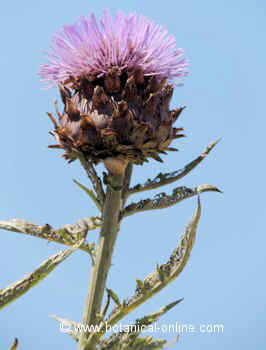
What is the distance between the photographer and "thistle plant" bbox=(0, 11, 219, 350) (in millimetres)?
1284

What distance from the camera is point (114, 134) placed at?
1271 mm

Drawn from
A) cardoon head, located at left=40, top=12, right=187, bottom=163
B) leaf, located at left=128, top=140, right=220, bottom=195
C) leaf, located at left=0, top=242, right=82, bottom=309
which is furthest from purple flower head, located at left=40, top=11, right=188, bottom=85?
leaf, located at left=0, top=242, right=82, bottom=309

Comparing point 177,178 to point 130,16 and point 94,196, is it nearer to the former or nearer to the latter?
point 94,196

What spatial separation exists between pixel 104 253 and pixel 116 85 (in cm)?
51

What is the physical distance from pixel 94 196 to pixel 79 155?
0.52 feet

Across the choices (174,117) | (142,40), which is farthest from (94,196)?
Answer: (142,40)

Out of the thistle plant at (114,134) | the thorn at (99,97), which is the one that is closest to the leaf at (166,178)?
the thistle plant at (114,134)

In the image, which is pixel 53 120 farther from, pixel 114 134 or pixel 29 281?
pixel 29 281

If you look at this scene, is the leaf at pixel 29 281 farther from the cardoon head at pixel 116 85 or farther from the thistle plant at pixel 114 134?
the cardoon head at pixel 116 85

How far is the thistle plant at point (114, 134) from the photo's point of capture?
1.28 m

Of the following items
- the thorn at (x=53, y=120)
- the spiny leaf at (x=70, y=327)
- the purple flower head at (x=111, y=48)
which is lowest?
the spiny leaf at (x=70, y=327)

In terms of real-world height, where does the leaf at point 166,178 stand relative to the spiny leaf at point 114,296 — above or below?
above

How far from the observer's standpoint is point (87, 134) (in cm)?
130

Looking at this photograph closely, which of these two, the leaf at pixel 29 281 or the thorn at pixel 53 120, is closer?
the leaf at pixel 29 281
